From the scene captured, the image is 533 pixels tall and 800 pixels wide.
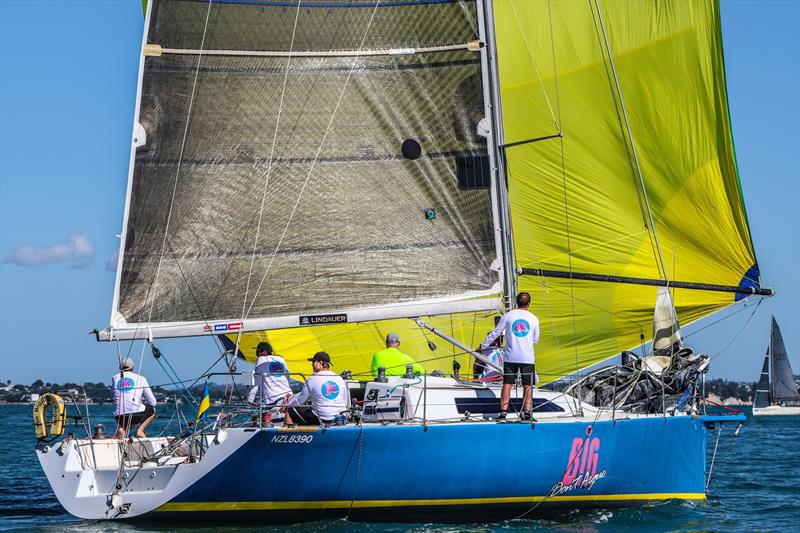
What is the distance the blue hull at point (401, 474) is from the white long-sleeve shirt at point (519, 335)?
2.86 feet

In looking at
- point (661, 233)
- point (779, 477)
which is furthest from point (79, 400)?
point (779, 477)

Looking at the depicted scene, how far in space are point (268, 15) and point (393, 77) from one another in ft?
6.18

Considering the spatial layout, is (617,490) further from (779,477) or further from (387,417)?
(779,477)

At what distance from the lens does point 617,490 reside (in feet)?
51.0

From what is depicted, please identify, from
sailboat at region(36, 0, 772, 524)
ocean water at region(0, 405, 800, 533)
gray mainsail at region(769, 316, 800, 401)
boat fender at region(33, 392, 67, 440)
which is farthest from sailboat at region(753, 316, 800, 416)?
boat fender at region(33, 392, 67, 440)

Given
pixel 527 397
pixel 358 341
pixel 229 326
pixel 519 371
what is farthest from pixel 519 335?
pixel 358 341

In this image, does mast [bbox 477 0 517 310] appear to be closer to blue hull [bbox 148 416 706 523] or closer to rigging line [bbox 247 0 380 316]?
rigging line [bbox 247 0 380 316]

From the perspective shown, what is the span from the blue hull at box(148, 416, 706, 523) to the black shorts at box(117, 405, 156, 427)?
7.02ft

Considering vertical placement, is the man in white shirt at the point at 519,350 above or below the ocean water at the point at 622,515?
above

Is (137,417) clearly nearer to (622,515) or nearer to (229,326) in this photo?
(229,326)

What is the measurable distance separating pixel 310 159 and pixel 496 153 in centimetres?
250

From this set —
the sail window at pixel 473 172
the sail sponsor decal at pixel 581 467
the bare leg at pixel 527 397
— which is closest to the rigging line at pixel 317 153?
the sail window at pixel 473 172

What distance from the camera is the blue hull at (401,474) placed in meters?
13.9

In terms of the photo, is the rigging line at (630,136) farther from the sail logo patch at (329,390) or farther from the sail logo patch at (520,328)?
the sail logo patch at (329,390)
